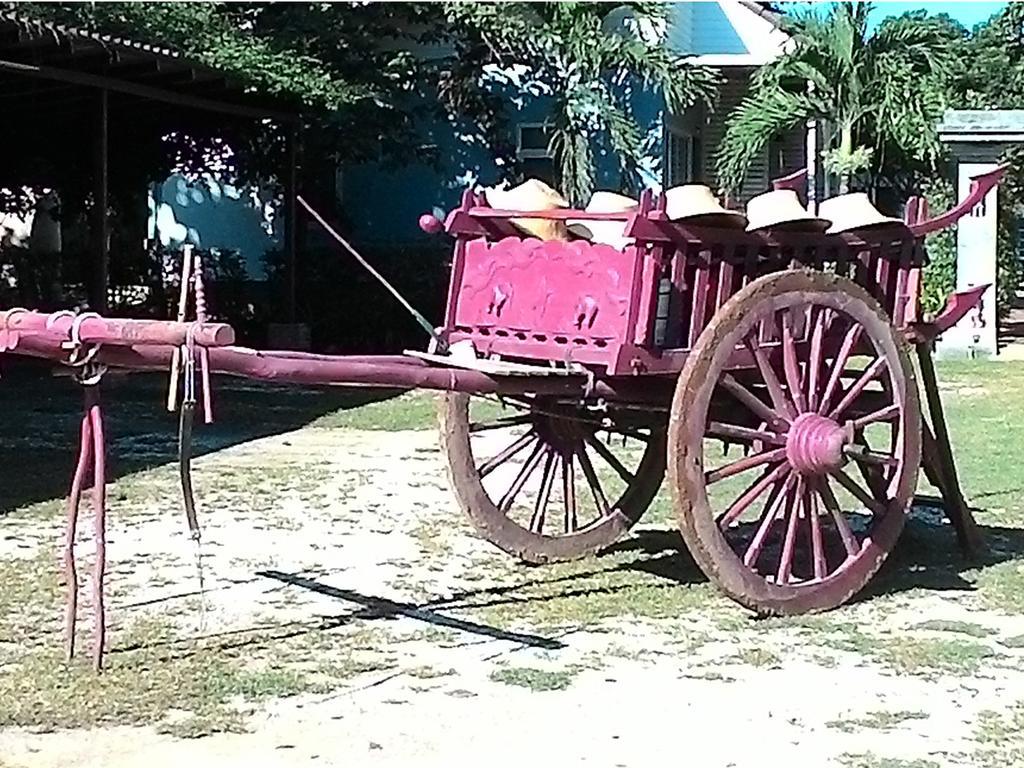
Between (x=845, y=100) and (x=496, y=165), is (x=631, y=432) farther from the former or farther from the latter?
(x=845, y=100)

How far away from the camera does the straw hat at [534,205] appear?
6.92 m

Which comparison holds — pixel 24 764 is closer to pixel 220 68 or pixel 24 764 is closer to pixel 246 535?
pixel 246 535

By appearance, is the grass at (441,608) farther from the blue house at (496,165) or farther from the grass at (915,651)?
the blue house at (496,165)

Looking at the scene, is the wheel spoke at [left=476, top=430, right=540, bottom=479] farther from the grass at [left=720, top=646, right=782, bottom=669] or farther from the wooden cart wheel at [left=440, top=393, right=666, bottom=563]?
the grass at [left=720, top=646, right=782, bottom=669]

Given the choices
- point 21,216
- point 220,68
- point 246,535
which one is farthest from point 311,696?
point 21,216

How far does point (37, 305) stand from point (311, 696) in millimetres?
15081

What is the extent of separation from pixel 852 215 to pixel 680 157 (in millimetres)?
16322

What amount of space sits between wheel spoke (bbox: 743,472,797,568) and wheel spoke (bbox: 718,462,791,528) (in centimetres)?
4

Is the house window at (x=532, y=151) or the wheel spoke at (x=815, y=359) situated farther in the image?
the house window at (x=532, y=151)

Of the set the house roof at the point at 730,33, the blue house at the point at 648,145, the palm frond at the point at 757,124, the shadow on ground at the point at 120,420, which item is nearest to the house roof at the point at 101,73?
the shadow on ground at the point at 120,420

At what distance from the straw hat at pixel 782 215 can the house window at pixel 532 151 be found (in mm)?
14371

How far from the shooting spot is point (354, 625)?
6465mm

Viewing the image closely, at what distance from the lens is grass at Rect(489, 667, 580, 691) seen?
5566mm

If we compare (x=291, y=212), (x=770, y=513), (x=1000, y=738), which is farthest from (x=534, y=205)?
(x=291, y=212)
